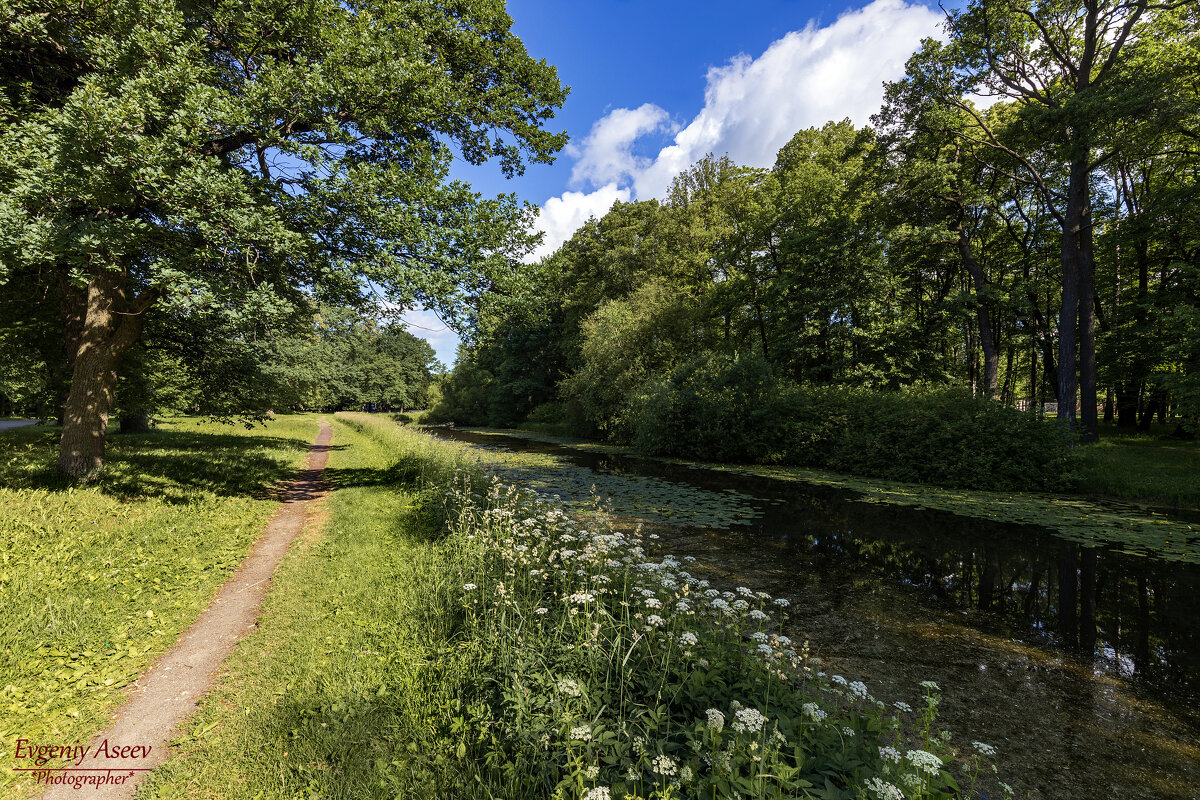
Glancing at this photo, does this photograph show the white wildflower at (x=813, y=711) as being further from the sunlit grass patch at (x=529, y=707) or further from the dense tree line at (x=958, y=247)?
the dense tree line at (x=958, y=247)

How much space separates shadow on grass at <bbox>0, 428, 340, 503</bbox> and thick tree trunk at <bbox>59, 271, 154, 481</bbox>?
15.8 inches

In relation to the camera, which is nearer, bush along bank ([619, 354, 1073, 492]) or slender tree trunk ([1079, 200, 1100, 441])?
bush along bank ([619, 354, 1073, 492])

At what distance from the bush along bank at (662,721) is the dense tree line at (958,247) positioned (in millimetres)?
7714

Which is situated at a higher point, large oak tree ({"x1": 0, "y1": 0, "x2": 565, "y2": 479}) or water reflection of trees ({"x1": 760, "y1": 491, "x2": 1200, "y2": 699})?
large oak tree ({"x1": 0, "y1": 0, "x2": 565, "y2": 479})

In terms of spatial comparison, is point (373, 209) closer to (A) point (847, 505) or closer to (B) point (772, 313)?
(A) point (847, 505)

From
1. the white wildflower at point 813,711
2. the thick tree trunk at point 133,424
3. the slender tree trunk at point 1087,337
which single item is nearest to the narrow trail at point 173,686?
the white wildflower at point 813,711

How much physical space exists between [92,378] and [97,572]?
560 centimetres

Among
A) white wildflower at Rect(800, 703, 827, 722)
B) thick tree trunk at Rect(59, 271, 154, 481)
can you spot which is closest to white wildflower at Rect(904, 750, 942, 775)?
white wildflower at Rect(800, 703, 827, 722)

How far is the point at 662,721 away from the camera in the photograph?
270 centimetres

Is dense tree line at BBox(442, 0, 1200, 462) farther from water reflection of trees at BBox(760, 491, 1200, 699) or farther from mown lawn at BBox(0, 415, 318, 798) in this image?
water reflection of trees at BBox(760, 491, 1200, 699)

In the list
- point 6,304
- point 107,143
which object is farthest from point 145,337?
point 107,143

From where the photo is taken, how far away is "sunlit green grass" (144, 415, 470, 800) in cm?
297

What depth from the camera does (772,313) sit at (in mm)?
Result: 25844

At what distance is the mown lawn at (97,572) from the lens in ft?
12.3
